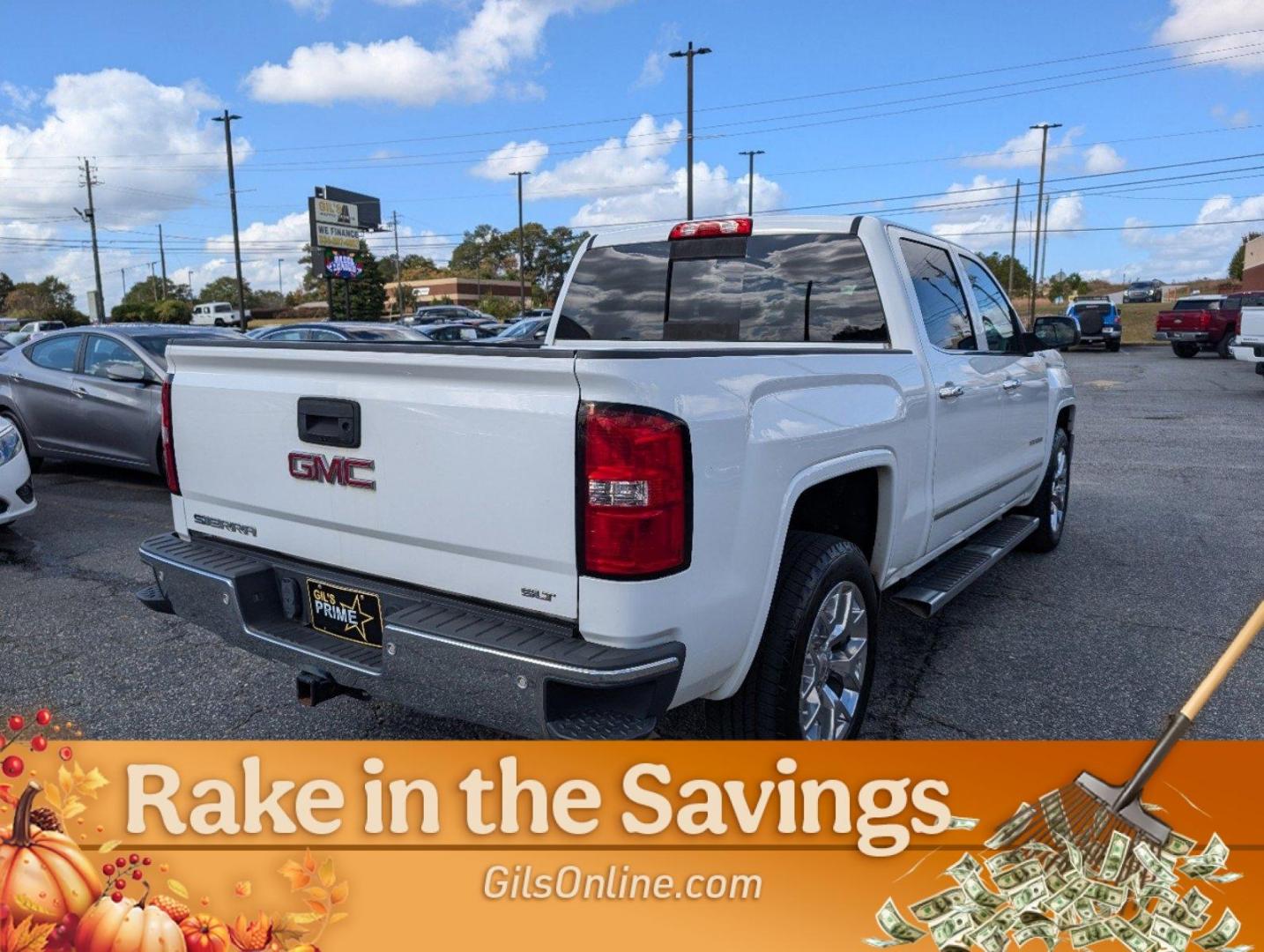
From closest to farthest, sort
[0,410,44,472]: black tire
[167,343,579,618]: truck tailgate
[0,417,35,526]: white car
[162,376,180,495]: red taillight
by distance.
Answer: [167,343,579,618]: truck tailgate, [162,376,180,495]: red taillight, [0,417,35,526]: white car, [0,410,44,472]: black tire

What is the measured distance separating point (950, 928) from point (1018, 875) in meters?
0.23

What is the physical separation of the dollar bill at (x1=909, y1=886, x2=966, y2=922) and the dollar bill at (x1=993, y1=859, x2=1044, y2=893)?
102mm

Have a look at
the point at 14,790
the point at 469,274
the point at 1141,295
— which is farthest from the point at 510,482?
the point at 469,274

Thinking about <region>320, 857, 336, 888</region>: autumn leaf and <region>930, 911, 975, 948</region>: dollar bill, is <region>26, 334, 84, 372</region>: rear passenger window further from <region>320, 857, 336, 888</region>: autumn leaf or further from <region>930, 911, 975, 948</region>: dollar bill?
<region>930, 911, 975, 948</region>: dollar bill

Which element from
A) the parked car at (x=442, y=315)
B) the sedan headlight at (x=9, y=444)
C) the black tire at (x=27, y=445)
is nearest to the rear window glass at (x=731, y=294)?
the sedan headlight at (x=9, y=444)

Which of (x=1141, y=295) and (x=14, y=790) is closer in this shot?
(x=14, y=790)

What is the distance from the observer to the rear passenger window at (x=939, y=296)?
4.14 m

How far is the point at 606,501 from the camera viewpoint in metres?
2.36

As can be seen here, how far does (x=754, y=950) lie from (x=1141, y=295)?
79.2m

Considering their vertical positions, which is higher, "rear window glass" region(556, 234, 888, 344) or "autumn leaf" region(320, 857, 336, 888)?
"rear window glass" region(556, 234, 888, 344)

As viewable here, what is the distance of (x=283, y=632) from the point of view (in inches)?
120

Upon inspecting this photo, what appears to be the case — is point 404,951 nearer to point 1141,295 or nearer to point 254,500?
point 254,500

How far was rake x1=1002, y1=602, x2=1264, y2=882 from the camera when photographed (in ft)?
7.53

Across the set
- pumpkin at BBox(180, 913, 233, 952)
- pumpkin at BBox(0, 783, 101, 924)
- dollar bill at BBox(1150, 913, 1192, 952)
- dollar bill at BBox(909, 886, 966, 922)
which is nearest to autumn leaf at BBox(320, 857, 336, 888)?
pumpkin at BBox(180, 913, 233, 952)
